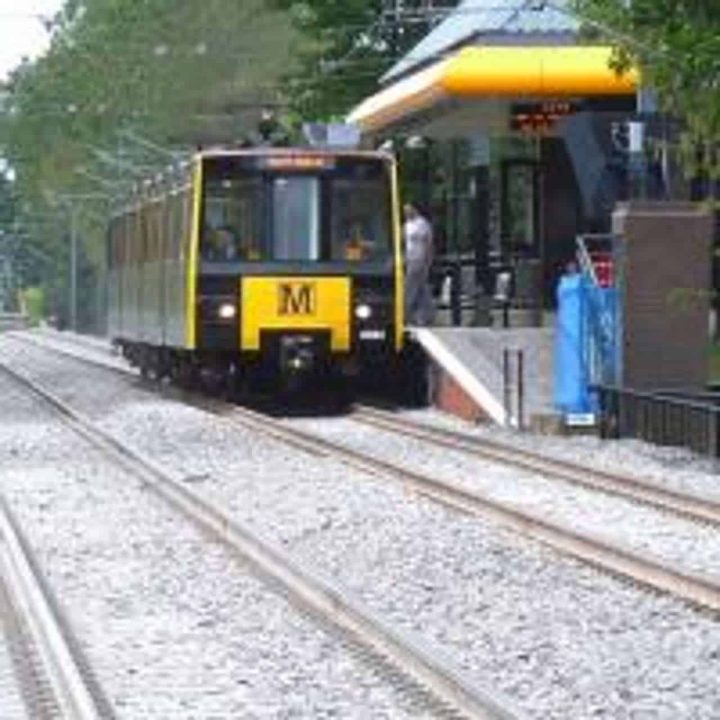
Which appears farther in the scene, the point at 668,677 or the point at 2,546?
the point at 2,546

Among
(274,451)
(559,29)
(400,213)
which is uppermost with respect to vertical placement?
(559,29)

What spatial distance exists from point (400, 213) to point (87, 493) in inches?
514

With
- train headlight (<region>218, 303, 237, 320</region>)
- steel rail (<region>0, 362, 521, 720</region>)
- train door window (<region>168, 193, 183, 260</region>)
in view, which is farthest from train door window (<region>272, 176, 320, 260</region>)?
steel rail (<region>0, 362, 521, 720</region>)

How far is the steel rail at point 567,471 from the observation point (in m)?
17.1

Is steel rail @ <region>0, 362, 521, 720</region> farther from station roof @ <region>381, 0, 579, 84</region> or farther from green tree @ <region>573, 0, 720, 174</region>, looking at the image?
station roof @ <region>381, 0, 579, 84</region>

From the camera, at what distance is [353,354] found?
3108 centimetres

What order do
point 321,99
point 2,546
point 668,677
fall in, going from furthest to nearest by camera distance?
point 321,99 < point 2,546 < point 668,677

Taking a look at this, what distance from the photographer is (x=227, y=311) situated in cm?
3075

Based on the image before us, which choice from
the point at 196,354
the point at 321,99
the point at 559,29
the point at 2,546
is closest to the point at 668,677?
the point at 2,546

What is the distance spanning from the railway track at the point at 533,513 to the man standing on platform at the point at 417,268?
3896mm

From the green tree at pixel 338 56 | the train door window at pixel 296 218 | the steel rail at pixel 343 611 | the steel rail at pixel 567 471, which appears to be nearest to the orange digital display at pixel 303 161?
the train door window at pixel 296 218

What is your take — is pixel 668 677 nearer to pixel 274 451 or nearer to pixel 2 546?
pixel 2 546

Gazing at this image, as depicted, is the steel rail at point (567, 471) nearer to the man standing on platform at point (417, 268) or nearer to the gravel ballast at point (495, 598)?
the gravel ballast at point (495, 598)

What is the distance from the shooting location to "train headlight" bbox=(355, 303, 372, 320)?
3070cm
